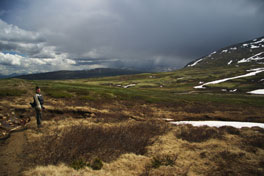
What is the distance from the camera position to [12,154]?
10.1 m

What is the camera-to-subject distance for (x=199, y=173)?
9938 millimetres

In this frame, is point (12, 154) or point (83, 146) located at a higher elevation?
point (12, 154)

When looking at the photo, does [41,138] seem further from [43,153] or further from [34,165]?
[34,165]

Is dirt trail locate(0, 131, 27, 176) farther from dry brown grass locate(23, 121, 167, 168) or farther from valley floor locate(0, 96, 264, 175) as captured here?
dry brown grass locate(23, 121, 167, 168)

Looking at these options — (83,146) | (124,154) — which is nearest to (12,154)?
(83,146)

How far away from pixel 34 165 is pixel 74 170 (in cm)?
236

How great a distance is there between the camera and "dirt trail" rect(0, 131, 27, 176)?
834 centimetres

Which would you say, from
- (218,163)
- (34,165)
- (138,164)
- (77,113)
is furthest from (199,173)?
(77,113)

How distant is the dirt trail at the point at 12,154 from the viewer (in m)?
8.34

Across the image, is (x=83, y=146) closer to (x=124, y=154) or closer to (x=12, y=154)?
(x=124, y=154)

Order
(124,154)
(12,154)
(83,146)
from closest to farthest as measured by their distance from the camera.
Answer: (12,154) < (124,154) < (83,146)

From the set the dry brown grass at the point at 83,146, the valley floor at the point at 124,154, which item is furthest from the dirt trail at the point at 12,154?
the dry brown grass at the point at 83,146

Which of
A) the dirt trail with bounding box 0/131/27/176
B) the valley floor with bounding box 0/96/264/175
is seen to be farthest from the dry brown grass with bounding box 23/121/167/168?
the dirt trail with bounding box 0/131/27/176

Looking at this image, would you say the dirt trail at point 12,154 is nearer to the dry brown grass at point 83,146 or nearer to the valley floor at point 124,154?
the valley floor at point 124,154
